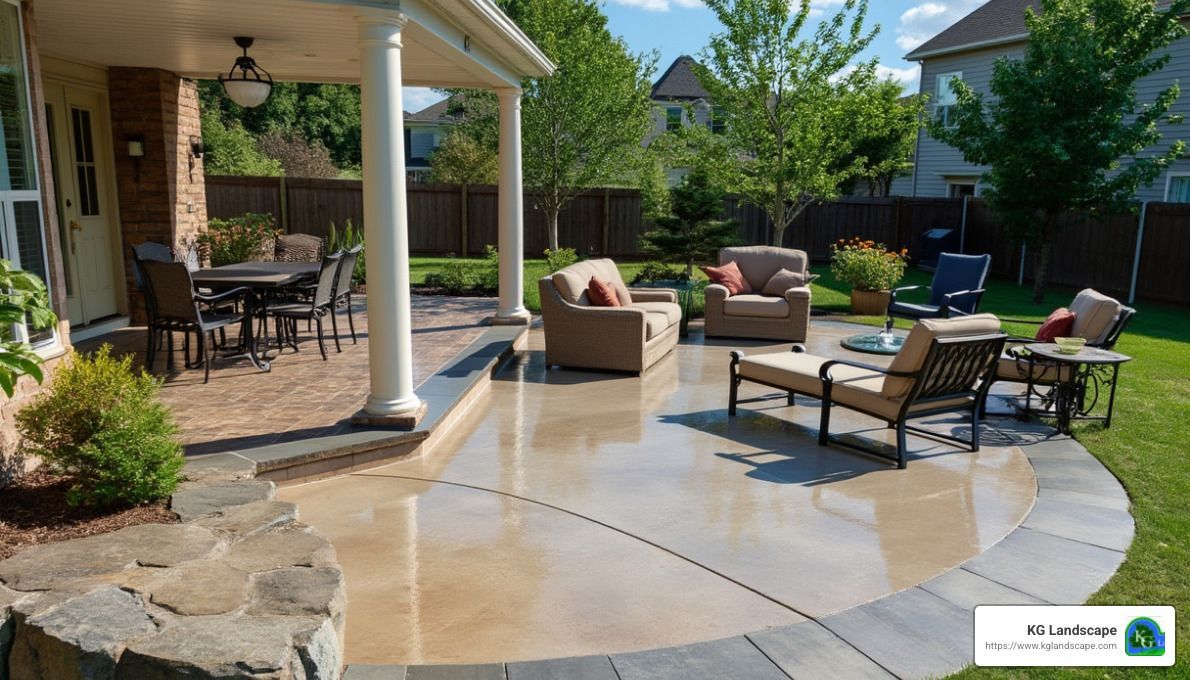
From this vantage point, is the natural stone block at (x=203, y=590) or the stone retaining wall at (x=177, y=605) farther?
the natural stone block at (x=203, y=590)

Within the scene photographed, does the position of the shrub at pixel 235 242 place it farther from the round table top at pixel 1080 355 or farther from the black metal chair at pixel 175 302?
the round table top at pixel 1080 355

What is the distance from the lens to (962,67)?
22.3 metres

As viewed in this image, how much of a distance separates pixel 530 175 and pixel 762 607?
48.6 feet

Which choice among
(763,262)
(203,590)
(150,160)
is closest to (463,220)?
(763,262)

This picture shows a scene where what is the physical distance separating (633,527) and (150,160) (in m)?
7.66

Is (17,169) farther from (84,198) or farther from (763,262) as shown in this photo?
(763,262)

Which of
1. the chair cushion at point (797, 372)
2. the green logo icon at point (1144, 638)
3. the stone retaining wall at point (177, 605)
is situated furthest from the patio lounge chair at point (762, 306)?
the stone retaining wall at point (177, 605)

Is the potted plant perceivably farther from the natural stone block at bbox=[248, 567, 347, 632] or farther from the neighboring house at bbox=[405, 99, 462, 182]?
the neighboring house at bbox=[405, 99, 462, 182]

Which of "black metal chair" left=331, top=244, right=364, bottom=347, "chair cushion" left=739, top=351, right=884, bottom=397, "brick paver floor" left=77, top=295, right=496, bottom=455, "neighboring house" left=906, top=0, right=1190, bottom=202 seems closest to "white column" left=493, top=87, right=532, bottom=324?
"brick paver floor" left=77, top=295, right=496, bottom=455

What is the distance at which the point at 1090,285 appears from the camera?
15.9 metres

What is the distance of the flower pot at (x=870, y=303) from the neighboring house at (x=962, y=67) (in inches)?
337

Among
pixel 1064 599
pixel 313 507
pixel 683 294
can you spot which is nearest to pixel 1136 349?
pixel 683 294

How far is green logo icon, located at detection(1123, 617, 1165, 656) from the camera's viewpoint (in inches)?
136

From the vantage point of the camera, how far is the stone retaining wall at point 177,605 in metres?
2.69
